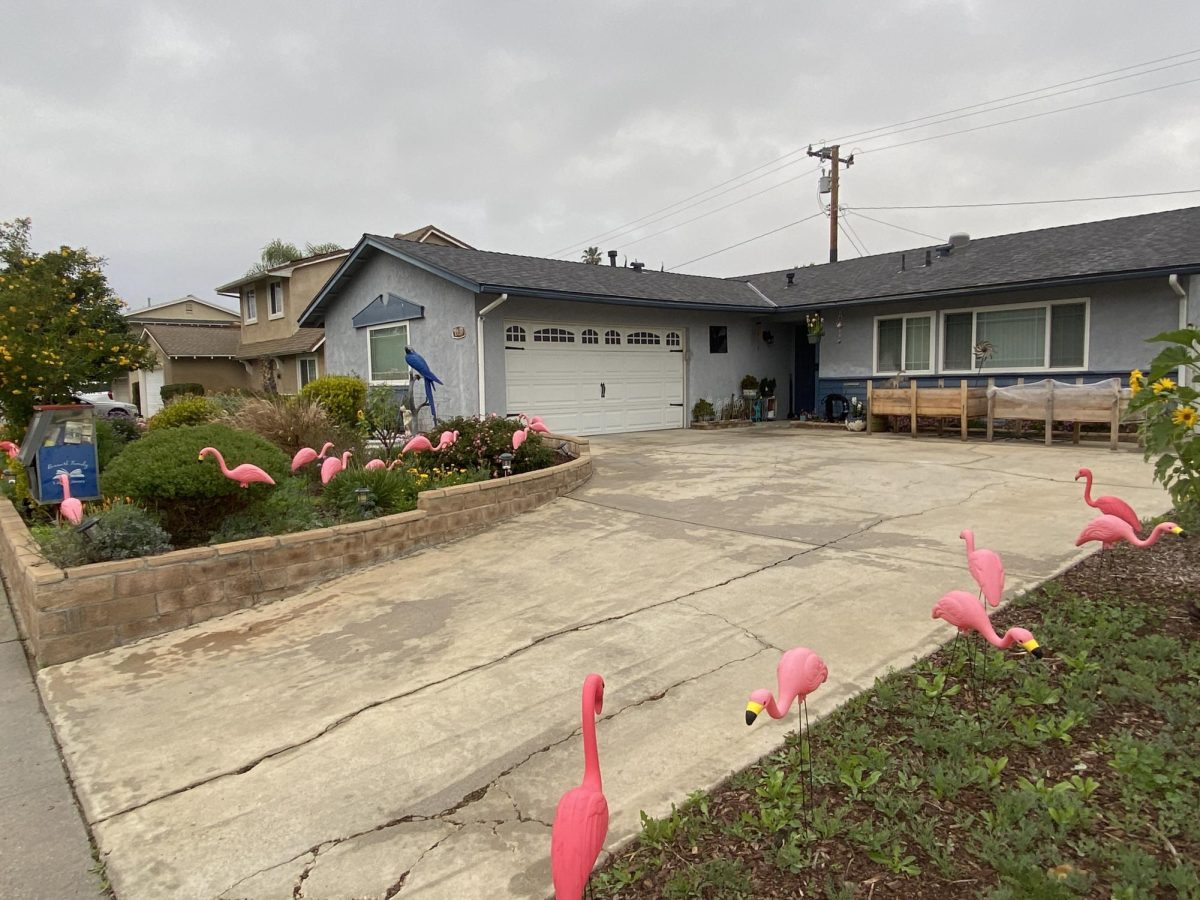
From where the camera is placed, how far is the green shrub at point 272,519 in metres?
5.62

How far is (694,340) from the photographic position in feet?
54.3

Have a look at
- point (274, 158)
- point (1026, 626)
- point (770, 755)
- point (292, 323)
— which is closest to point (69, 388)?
point (274, 158)

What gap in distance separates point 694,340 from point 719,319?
1004 millimetres

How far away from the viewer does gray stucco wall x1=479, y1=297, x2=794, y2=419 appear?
43.1ft

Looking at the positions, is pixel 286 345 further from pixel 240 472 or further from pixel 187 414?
pixel 240 472

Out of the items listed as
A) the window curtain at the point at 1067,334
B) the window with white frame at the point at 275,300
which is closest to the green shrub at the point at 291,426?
the window curtain at the point at 1067,334

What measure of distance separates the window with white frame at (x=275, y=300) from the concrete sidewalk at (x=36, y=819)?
79.6ft

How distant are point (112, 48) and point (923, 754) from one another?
1207cm

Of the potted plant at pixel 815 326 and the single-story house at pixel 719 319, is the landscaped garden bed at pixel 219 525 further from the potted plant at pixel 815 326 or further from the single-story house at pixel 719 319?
the potted plant at pixel 815 326

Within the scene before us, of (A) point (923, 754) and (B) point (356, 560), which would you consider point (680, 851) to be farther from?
(B) point (356, 560)

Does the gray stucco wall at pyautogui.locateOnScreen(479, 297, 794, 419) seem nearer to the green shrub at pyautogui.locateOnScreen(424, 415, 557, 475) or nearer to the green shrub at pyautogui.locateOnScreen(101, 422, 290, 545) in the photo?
the green shrub at pyautogui.locateOnScreen(424, 415, 557, 475)

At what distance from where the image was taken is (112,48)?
9.23m

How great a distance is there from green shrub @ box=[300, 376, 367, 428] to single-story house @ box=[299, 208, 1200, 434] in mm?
1075

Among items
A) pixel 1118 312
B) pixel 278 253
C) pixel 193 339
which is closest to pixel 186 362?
pixel 193 339
